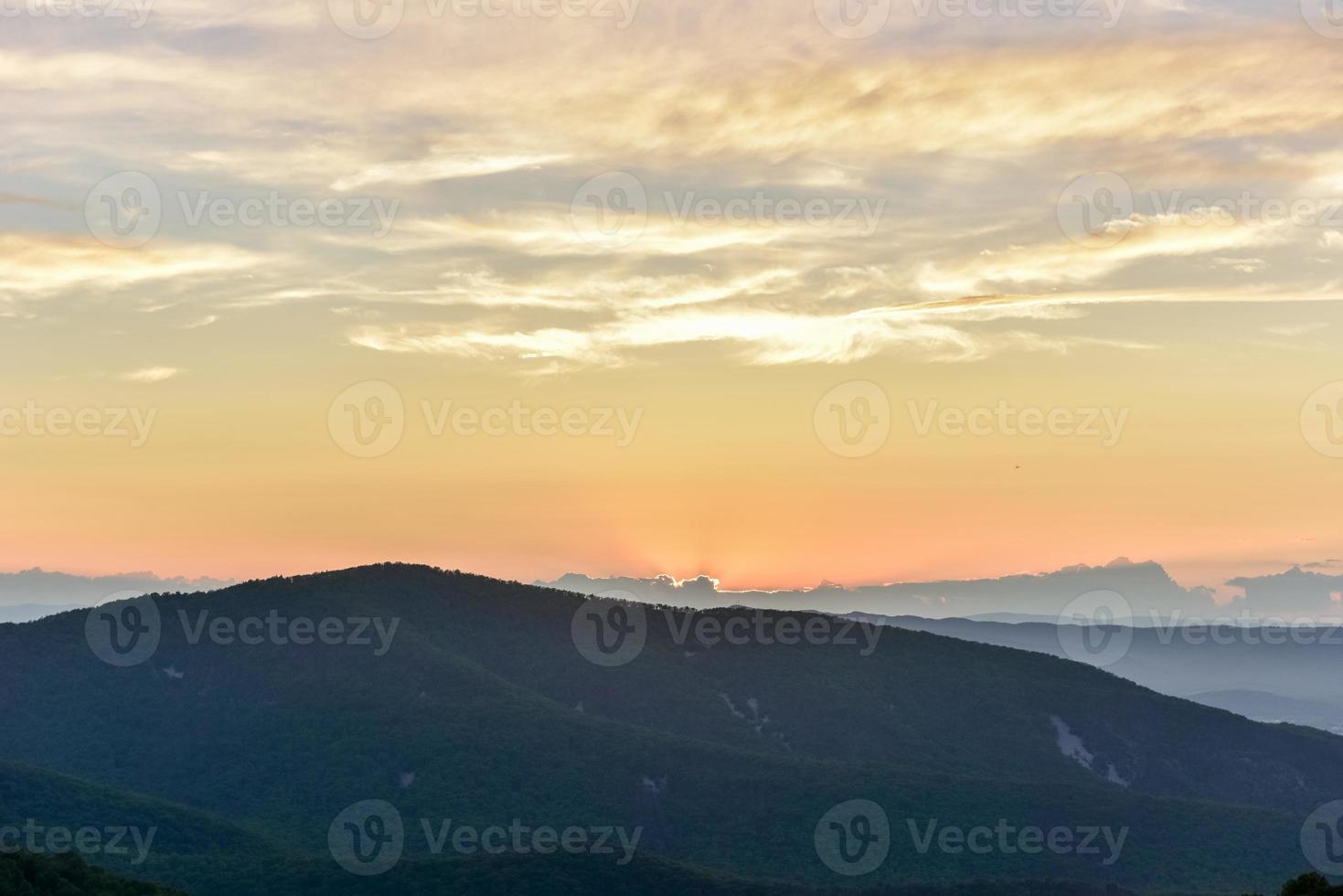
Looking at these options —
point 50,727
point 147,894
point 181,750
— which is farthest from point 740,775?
point 147,894

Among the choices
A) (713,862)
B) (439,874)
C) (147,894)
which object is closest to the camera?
(147,894)

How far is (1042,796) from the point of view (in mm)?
198500

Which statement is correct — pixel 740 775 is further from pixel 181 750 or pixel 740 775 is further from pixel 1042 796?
pixel 181 750

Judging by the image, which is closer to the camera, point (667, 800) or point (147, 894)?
point (147, 894)

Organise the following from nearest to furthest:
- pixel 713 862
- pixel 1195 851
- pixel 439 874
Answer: pixel 439 874 → pixel 713 862 → pixel 1195 851

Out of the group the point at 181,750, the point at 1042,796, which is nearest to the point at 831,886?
the point at 1042,796

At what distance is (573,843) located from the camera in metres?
166

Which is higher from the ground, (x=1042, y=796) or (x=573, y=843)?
(x=1042, y=796)

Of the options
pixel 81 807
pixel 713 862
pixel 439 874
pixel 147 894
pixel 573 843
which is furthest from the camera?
pixel 713 862

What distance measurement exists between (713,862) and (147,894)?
89583 millimetres

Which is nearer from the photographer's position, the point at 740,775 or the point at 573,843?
the point at 573,843

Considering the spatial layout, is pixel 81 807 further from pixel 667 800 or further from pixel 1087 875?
pixel 1087 875

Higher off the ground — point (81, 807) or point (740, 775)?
point (740, 775)

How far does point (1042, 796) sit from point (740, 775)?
4161 cm
